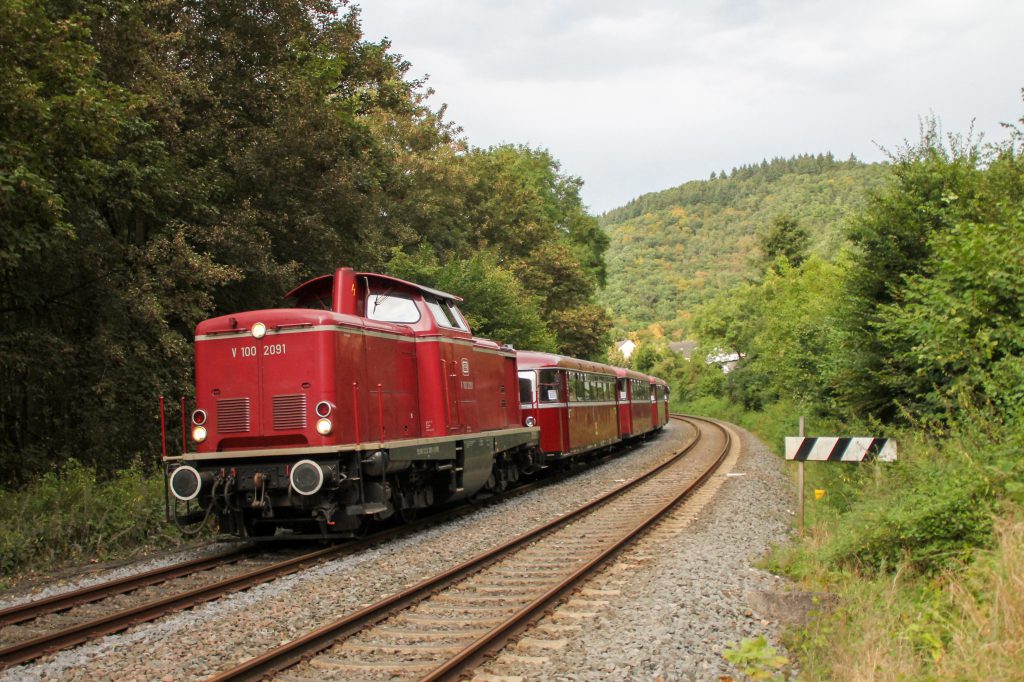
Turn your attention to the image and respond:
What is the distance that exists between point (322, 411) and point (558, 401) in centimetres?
959

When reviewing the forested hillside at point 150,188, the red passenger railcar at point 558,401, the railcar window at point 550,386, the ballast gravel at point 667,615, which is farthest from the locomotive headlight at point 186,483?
the railcar window at point 550,386

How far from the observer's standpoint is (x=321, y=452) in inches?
372

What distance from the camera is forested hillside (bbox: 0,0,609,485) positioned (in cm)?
1088

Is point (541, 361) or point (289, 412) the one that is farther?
point (541, 361)

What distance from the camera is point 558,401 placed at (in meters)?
18.7

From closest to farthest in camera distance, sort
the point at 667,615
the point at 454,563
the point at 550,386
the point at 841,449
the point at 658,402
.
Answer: the point at 667,615, the point at 841,449, the point at 454,563, the point at 550,386, the point at 658,402

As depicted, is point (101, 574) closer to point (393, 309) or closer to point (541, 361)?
point (393, 309)

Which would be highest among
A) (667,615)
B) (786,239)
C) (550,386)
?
(786,239)

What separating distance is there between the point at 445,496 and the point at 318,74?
11.5m

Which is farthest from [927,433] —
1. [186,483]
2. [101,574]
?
[101,574]

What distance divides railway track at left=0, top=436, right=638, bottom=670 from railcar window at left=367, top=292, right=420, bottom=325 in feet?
9.90

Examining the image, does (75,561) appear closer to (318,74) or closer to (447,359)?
(447,359)

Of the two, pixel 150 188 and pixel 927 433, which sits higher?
pixel 150 188

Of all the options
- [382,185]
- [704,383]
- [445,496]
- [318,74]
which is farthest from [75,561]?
[704,383]
